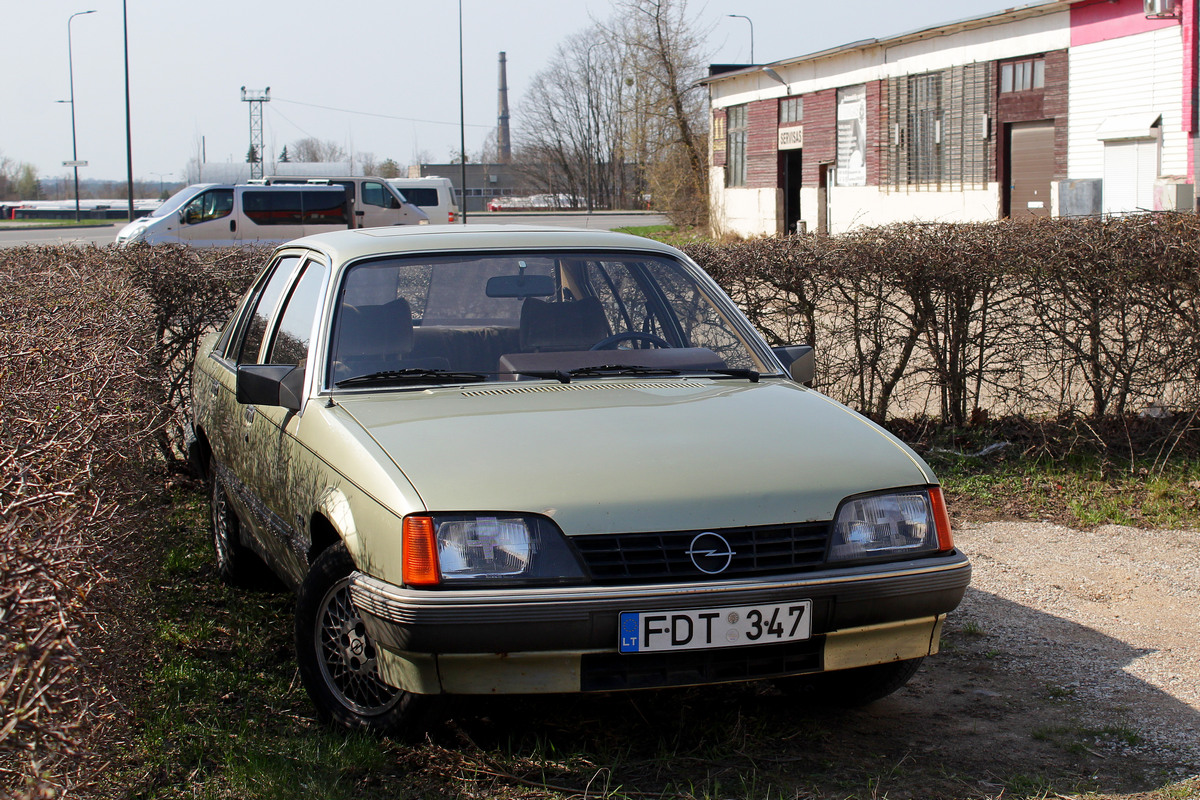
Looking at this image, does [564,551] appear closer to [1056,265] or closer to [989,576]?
[989,576]

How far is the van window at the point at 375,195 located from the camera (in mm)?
32562

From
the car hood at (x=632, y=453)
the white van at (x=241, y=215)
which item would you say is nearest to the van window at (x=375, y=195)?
the white van at (x=241, y=215)

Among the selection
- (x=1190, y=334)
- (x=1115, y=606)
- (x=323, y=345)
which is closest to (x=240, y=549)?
(x=323, y=345)

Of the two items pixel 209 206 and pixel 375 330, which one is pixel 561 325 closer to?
pixel 375 330

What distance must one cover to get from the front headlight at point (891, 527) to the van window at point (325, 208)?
26.9m

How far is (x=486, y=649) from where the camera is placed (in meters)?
3.00

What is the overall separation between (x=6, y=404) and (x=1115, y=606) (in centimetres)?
451

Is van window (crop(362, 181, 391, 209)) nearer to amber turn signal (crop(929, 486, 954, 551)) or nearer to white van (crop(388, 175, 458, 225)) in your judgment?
white van (crop(388, 175, 458, 225))

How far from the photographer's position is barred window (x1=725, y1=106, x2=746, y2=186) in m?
39.2

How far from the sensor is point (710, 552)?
3.10m

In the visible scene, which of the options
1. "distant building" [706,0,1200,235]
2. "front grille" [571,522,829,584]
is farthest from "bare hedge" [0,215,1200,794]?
→ "distant building" [706,0,1200,235]

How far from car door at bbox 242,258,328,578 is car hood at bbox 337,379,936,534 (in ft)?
1.09

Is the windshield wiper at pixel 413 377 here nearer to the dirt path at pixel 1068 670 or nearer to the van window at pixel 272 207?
the dirt path at pixel 1068 670

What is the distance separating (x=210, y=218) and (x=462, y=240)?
24.9 m
